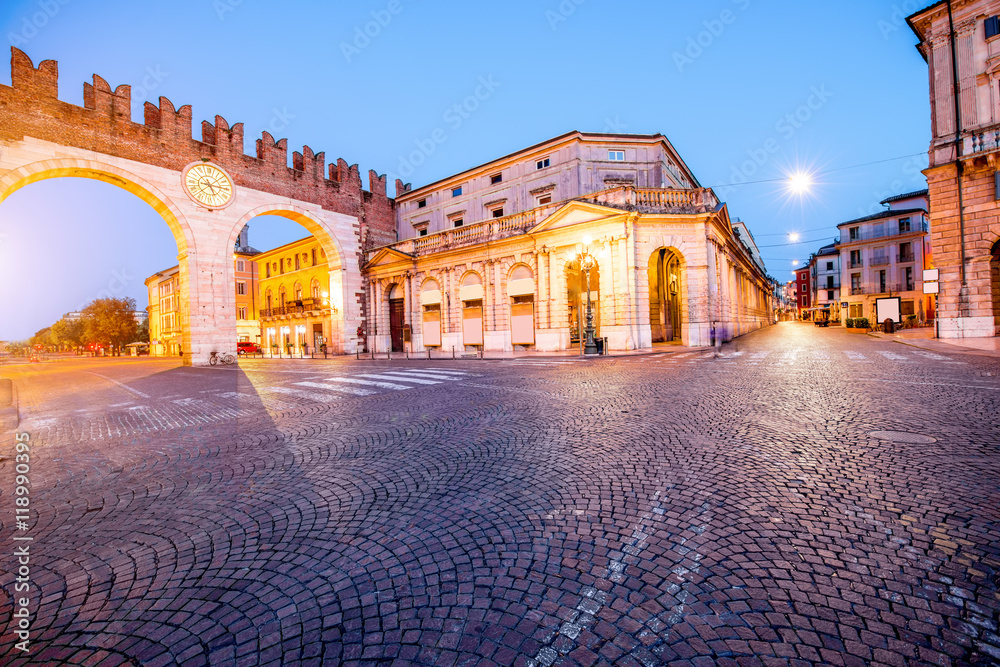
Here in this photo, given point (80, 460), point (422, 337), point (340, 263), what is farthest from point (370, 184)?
point (80, 460)

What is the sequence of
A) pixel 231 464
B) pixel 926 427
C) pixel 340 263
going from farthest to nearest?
pixel 340 263, pixel 926 427, pixel 231 464

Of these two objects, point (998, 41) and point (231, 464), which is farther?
point (998, 41)

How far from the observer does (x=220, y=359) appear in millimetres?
25516

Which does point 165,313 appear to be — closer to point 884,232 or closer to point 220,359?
point 220,359

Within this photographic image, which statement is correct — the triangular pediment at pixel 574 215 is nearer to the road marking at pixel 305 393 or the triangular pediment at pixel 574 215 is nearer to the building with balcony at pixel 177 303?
the road marking at pixel 305 393

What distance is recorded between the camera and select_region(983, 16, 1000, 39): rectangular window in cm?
1818

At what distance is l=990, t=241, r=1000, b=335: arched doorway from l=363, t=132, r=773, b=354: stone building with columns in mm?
10959

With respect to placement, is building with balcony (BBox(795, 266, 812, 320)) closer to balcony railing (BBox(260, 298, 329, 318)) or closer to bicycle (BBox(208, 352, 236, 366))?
balcony railing (BBox(260, 298, 329, 318))

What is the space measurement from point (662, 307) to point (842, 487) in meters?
28.1

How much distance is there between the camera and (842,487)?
11.5 ft

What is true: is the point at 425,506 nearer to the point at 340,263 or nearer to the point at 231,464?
the point at 231,464

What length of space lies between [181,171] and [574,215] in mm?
23462

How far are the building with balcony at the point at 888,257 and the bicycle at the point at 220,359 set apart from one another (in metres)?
65.3

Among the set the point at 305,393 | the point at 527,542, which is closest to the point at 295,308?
the point at 305,393
